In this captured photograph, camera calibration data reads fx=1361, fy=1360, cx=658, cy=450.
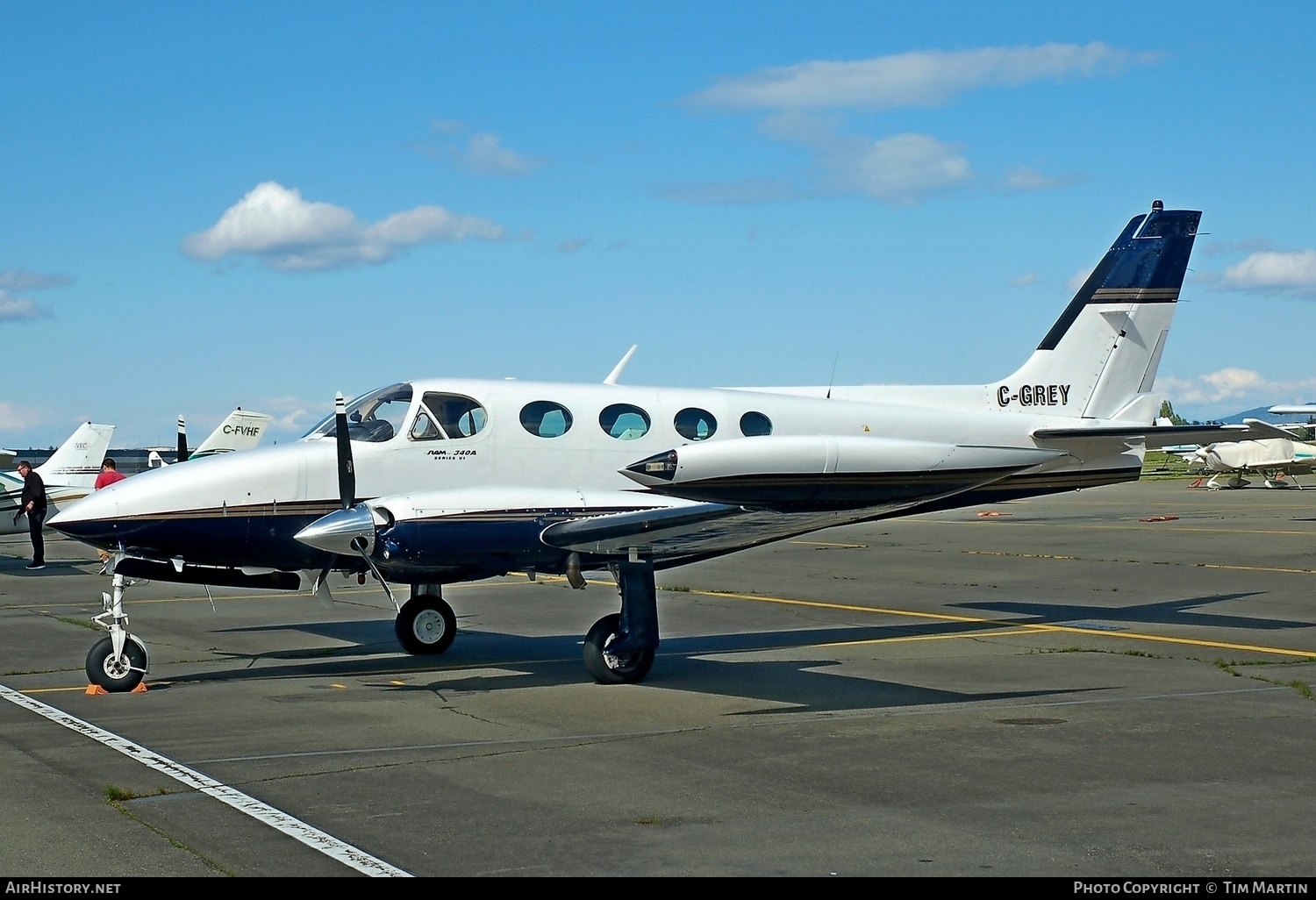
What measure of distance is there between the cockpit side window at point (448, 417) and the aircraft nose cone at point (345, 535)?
60.1 inches

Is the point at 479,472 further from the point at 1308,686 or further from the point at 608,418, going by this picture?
the point at 1308,686

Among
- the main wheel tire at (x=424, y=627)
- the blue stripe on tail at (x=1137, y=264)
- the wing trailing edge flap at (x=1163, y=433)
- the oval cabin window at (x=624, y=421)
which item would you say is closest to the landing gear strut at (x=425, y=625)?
the main wheel tire at (x=424, y=627)

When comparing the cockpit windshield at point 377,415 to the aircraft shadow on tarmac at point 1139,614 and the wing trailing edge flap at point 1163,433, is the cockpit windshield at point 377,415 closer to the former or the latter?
the wing trailing edge flap at point 1163,433

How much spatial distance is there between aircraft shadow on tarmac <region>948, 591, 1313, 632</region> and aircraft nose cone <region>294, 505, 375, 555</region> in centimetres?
850

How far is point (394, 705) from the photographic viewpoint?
1114cm

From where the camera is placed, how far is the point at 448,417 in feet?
42.8

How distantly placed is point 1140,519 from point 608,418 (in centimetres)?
2621

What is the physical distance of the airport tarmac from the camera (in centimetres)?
663

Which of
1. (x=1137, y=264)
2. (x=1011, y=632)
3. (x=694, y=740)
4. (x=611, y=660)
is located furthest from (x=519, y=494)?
(x=1137, y=264)

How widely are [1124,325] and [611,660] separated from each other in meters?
9.03

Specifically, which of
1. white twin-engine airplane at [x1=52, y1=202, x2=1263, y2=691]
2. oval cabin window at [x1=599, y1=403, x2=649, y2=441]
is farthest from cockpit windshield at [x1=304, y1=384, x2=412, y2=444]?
oval cabin window at [x1=599, y1=403, x2=649, y2=441]

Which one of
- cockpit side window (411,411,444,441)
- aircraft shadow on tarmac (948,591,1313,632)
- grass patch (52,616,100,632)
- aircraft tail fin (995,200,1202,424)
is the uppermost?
aircraft tail fin (995,200,1202,424)

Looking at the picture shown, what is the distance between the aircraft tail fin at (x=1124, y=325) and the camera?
17.1 meters

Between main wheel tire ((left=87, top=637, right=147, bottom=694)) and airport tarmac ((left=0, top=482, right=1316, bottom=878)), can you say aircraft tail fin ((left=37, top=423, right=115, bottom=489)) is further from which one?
main wheel tire ((left=87, top=637, right=147, bottom=694))
